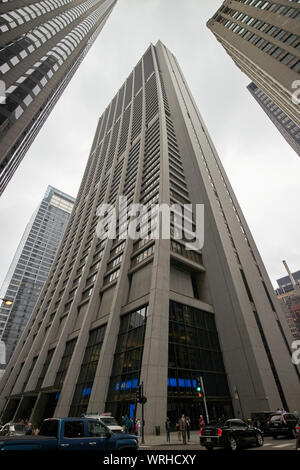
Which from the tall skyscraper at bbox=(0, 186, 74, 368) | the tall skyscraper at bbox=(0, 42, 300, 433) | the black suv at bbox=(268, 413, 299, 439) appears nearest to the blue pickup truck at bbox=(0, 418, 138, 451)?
the black suv at bbox=(268, 413, 299, 439)

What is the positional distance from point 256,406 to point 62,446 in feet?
81.7

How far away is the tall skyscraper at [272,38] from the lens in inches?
1120

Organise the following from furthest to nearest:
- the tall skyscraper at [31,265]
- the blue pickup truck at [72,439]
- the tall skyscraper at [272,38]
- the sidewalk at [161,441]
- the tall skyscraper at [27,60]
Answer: the tall skyscraper at [31,265], the tall skyscraper at [272,38], the tall skyscraper at [27,60], the sidewalk at [161,441], the blue pickup truck at [72,439]

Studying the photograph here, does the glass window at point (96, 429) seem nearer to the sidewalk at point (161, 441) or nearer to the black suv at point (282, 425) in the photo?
the sidewalk at point (161, 441)

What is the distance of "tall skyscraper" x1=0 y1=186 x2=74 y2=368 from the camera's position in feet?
317

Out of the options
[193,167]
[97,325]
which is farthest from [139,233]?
[193,167]

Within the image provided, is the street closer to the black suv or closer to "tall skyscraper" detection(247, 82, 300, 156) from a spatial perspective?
the black suv

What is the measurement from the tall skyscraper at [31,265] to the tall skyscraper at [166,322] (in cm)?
5328

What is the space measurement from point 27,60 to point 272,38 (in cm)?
3402

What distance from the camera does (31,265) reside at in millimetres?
115188

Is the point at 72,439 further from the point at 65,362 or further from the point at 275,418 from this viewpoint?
the point at 65,362

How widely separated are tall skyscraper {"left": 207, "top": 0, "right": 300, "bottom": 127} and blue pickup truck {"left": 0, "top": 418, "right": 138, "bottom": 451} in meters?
34.6

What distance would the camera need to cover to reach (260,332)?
29.4 meters

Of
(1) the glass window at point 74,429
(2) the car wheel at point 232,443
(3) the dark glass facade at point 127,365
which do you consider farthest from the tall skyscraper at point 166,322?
(1) the glass window at point 74,429
